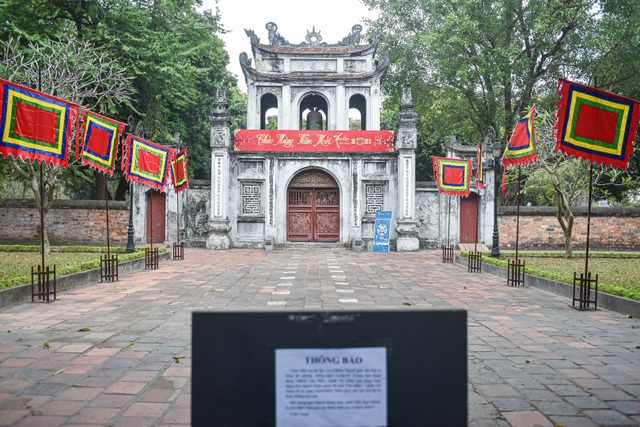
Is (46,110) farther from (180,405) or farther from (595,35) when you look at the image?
(595,35)

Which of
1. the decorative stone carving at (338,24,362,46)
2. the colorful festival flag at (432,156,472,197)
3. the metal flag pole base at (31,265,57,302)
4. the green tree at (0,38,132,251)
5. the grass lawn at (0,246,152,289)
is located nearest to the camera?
the metal flag pole base at (31,265,57,302)

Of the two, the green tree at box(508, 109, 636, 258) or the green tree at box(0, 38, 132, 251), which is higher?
the green tree at box(0, 38, 132, 251)

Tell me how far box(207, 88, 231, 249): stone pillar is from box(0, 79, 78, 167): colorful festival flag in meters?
11.1

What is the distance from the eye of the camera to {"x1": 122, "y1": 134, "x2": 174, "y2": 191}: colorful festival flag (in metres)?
11.5

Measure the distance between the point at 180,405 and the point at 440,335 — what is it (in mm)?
2317

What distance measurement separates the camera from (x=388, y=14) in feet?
84.2

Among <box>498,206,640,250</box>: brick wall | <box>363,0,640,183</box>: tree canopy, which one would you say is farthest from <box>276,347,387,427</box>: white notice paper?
<box>363,0,640,183</box>: tree canopy

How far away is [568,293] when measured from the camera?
26.7 ft

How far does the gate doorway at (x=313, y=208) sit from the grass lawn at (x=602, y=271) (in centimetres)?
743

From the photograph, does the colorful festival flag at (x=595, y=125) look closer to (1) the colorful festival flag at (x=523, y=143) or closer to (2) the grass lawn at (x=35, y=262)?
(1) the colorful festival flag at (x=523, y=143)

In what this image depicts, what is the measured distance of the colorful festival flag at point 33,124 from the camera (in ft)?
22.5

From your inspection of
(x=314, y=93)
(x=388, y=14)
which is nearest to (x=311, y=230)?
(x=314, y=93)

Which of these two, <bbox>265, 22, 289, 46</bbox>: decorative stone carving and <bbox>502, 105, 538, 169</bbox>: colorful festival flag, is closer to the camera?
<bbox>502, 105, 538, 169</bbox>: colorful festival flag

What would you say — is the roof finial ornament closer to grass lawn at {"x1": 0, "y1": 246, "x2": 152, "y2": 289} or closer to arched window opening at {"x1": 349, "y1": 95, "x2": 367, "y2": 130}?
arched window opening at {"x1": 349, "y1": 95, "x2": 367, "y2": 130}
